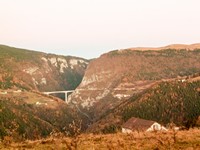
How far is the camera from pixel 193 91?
589 feet

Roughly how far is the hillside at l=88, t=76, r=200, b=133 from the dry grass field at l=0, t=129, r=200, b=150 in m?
140

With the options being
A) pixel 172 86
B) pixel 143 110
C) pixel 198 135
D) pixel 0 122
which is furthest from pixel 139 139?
pixel 172 86

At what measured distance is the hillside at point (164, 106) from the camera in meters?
162

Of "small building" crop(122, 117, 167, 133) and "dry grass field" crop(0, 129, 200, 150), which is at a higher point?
"dry grass field" crop(0, 129, 200, 150)

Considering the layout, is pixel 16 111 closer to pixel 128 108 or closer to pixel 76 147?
pixel 128 108

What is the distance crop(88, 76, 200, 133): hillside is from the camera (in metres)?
162

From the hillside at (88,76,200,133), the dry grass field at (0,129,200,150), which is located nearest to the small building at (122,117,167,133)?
the dry grass field at (0,129,200,150)

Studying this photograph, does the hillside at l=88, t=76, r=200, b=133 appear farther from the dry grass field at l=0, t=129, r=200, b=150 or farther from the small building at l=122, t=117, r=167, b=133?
the dry grass field at l=0, t=129, r=200, b=150

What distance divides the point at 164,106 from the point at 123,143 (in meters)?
164

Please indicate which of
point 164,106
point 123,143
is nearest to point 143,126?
point 123,143

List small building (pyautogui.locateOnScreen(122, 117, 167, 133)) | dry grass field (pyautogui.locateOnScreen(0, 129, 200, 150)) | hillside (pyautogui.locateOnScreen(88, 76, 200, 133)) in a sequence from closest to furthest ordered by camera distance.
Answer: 1. dry grass field (pyautogui.locateOnScreen(0, 129, 200, 150))
2. small building (pyautogui.locateOnScreen(122, 117, 167, 133))
3. hillside (pyautogui.locateOnScreen(88, 76, 200, 133))

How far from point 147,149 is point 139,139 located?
6.70ft

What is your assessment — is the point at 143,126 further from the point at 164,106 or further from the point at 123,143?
the point at 164,106

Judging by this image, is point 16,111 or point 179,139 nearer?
point 179,139
